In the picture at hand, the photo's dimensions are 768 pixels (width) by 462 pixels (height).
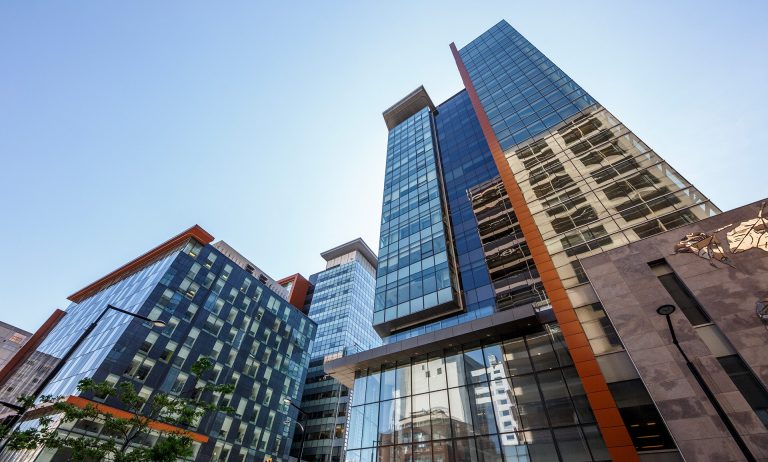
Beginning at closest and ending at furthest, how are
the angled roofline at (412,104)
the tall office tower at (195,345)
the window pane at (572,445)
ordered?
the window pane at (572,445) < the tall office tower at (195,345) < the angled roofline at (412,104)

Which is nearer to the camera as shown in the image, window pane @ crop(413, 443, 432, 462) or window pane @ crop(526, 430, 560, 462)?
window pane @ crop(526, 430, 560, 462)

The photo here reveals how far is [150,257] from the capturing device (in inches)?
2489

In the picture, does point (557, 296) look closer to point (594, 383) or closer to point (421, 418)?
point (594, 383)

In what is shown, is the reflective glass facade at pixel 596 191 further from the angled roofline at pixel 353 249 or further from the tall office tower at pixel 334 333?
the angled roofline at pixel 353 249

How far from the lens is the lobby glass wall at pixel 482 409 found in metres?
18.9

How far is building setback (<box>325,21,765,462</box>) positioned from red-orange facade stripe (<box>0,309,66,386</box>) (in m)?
81.5

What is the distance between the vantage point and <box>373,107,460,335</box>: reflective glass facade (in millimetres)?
32594

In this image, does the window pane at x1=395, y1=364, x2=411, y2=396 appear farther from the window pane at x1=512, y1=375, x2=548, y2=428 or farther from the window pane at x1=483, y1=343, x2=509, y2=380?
the window pane at x1=512, y1=375, x2=548, y2=428

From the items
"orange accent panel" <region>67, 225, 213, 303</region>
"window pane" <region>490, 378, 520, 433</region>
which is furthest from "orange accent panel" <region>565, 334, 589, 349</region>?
"orange accent panel" <region>67, 225, 213, 303</region>

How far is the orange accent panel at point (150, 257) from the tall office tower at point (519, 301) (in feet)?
119

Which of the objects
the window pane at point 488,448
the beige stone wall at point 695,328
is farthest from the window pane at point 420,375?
the beige stone wall at point 695,328

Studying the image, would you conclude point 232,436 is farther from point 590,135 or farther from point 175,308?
point 590,135

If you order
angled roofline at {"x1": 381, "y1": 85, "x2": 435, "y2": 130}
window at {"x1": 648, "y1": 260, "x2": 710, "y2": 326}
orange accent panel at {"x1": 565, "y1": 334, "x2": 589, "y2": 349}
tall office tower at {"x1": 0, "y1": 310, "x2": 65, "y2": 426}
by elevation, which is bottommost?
orange accent panel at {"x1": 565, "y1": 334, "x2": 589, "y2": 349}

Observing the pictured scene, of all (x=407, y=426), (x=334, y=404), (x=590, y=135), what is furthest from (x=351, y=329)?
(x=590, y=135)
